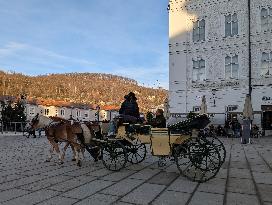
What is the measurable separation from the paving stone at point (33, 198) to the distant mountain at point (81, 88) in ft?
279

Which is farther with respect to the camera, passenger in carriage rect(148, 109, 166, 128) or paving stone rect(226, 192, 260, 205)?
passenger in carriage rect(148, 109, 166, 128)

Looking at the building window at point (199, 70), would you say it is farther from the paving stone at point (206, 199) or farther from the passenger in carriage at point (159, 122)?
the paving stone at point (206, 199)

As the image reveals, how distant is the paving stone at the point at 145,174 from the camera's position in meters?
7.42

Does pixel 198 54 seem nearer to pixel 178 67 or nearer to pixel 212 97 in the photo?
pixel 178 67

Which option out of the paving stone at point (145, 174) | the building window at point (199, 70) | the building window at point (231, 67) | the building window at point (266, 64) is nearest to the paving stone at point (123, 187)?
the paving stone at point (145, 174)

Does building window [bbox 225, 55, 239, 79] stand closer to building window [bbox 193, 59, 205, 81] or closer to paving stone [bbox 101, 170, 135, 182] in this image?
building window [bbox 193, 59, 205, 81]

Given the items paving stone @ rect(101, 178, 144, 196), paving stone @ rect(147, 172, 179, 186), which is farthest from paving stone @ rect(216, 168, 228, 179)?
paving stone @ rect(101, 178, 144, 196)

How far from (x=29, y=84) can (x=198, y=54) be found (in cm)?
8189

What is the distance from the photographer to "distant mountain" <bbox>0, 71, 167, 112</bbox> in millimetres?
96125

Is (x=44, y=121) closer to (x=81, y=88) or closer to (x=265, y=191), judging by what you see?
(x=265, y=191)

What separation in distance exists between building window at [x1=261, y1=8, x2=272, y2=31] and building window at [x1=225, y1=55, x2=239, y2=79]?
126 inches

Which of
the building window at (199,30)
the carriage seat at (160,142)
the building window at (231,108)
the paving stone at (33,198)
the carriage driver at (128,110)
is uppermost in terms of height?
the building window at (199,30)

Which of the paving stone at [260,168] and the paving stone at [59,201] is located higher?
the paving stone at [59,201]

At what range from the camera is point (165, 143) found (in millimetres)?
7750
